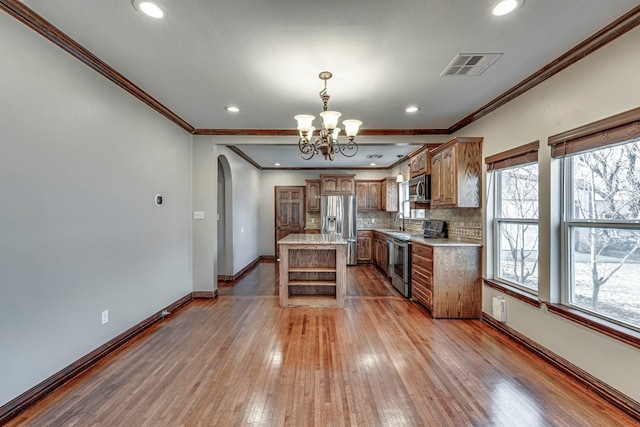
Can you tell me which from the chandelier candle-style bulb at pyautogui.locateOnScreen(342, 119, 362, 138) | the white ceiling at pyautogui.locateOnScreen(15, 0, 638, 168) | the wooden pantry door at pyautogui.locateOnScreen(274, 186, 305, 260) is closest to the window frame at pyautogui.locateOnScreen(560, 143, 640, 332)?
the white ceiling at pyautogui.locateOnScreen(15, 0, 638, 168)

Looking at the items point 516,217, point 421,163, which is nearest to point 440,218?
point 421,163

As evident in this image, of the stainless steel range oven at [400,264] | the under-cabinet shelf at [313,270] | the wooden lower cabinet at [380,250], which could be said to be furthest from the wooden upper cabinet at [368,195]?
the under-cabinet shelf at [313,270]

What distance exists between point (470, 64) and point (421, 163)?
2288 mm

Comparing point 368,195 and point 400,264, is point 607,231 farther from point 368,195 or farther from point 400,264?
point 368,195

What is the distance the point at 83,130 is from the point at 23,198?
79cm

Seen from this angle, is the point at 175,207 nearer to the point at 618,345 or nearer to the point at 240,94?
the point at 240,94

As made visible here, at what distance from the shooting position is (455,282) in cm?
375

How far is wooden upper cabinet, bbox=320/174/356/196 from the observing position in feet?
24.5

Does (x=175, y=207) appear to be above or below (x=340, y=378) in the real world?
above

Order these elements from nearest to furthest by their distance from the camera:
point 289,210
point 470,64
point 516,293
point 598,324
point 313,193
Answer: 1. point 598,324
2. point 470,64
3. point 516,293
4. point 313,193
5. point 289,210

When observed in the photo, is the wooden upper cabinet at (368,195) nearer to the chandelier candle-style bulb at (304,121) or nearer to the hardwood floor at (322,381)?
the hardwood floor at (322,381)

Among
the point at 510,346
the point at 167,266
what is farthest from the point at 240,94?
A: the point at 510,346

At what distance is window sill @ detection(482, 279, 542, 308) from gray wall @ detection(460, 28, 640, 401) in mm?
63

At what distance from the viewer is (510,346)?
9.68 feet
